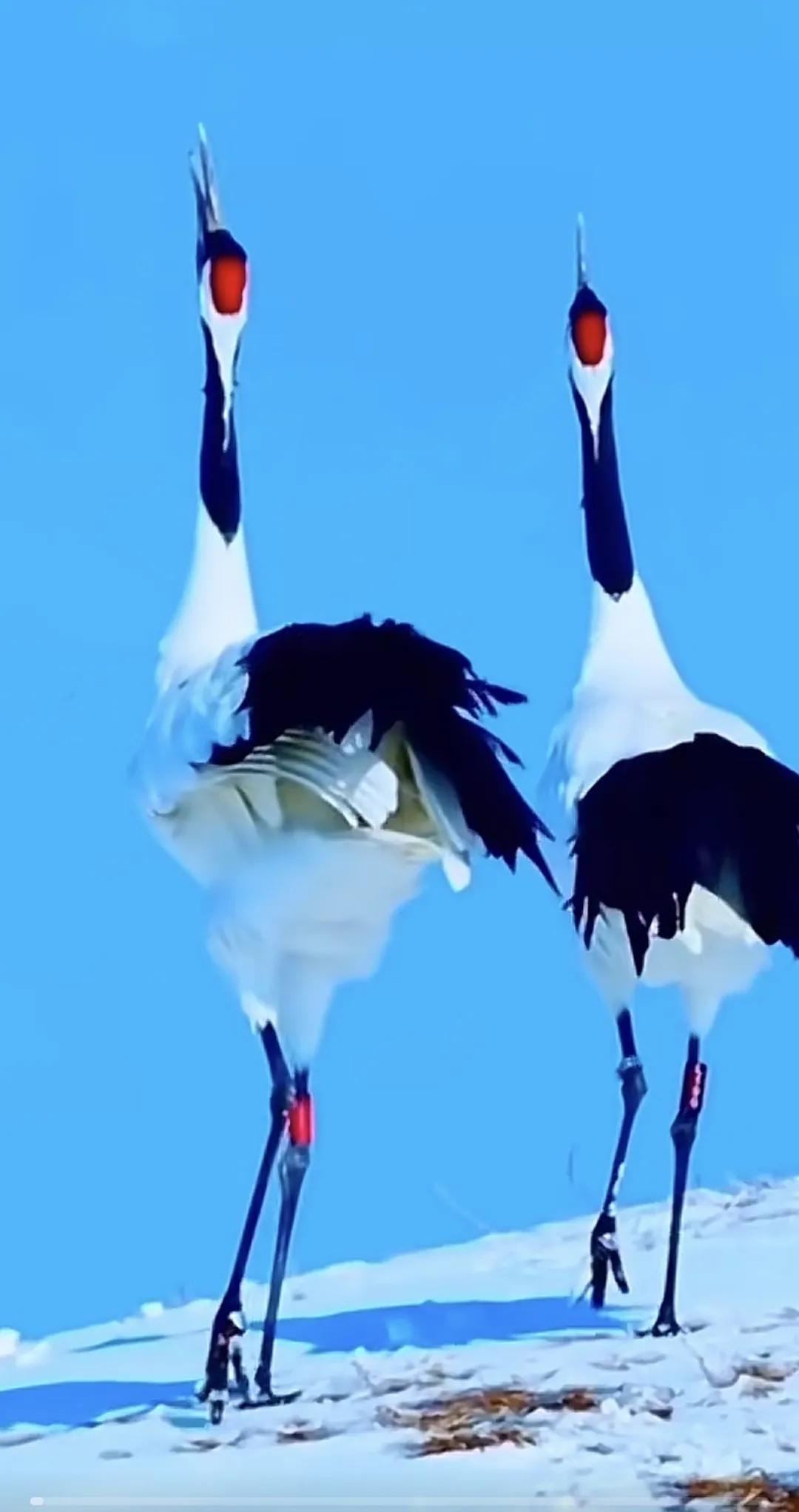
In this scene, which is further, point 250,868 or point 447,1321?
point 447,1321

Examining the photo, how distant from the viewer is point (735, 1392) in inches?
190

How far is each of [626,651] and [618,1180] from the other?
1223 millimetres

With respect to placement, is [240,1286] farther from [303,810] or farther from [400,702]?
[400,702]

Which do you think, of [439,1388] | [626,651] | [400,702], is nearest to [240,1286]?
[439,1388]

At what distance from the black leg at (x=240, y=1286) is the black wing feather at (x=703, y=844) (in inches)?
27.2

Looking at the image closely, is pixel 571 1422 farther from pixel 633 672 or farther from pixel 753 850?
pixel 633 672

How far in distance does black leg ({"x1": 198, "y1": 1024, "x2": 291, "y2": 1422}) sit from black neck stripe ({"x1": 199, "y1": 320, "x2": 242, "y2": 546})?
49.8 inches

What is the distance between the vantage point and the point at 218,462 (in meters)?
6.05

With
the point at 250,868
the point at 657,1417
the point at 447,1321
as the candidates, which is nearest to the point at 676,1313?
the point at 447,1321

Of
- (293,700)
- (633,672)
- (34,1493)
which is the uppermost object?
(633,672)

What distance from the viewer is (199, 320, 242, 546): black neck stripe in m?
5.99

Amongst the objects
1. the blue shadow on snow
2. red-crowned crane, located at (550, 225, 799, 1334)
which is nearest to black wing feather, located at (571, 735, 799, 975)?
red-crowned crane, located at (550, 225, 799, 1334)

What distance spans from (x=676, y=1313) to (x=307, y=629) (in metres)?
1.76

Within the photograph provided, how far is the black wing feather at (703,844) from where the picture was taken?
5.21 meters
